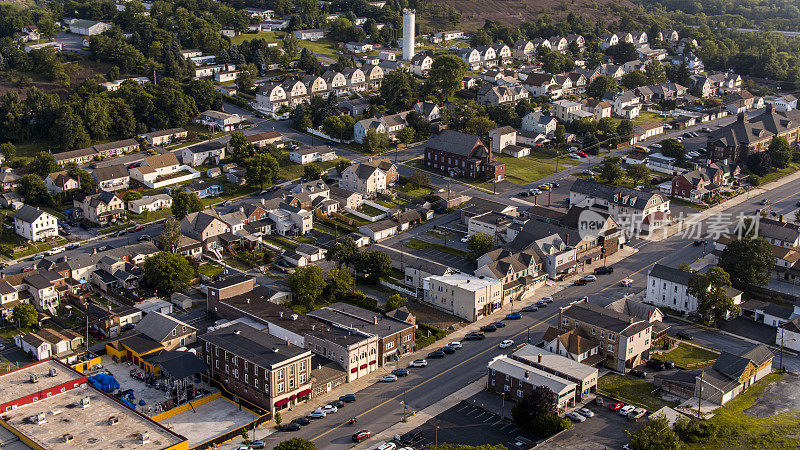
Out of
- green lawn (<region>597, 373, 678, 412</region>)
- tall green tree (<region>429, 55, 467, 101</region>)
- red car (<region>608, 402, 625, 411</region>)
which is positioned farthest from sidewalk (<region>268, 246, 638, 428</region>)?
tall green tree (<region>429, 55, 467, 101</region>)

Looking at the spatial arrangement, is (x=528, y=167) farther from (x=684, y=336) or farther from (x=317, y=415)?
(x=317, y=415)

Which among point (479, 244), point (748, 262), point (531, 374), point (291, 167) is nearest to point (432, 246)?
point (479, 244)

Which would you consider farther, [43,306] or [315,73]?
[315,73]

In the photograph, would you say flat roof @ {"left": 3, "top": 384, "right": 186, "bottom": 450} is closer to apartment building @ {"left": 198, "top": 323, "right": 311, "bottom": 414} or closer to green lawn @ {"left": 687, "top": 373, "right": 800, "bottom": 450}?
apartment building @ {"left": 198, "top": 323, "right": 311, "bottom": 414}

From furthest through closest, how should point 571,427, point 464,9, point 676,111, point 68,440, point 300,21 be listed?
point 464,9, point 300,21, point 676,111, point 571,427, point 68,440

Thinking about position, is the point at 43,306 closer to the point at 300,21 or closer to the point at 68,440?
the point at 68,440

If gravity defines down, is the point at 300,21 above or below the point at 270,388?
above

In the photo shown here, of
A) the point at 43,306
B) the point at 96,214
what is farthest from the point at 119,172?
the point at 43,306

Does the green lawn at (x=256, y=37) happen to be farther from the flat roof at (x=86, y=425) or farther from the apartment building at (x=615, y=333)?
the flat roof at (x=86, y=425)
